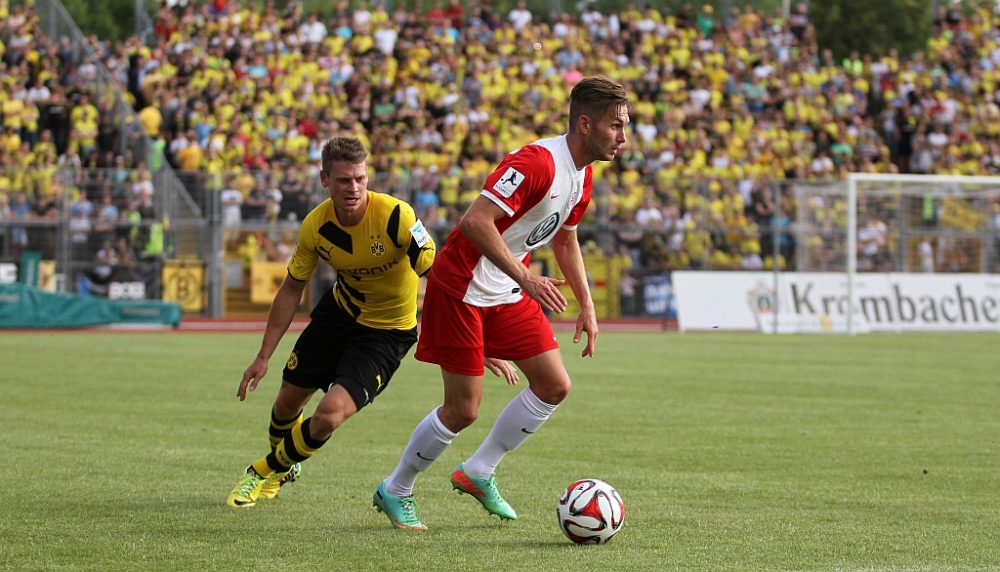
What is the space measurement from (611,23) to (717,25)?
122 inches

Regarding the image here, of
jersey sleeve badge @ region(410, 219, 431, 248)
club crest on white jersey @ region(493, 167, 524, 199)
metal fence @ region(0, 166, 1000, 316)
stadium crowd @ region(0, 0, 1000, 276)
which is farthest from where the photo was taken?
stadium crowd @ region(0, 0, 1000, 276)

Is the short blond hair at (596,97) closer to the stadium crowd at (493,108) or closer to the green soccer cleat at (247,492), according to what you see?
the green soccer cleat at (247,492)

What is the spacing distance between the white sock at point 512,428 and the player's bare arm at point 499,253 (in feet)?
2.40

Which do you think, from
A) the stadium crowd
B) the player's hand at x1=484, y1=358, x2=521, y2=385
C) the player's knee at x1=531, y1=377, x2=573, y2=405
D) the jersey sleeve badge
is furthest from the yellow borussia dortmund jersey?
the stadium crowd

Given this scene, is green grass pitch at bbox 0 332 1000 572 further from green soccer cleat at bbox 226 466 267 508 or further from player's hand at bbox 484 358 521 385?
player's hand at bbox 484 358 521 385

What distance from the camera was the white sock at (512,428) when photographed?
6.07m

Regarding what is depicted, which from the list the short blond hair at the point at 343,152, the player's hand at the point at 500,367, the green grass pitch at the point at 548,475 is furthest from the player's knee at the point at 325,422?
the short blond hair at the point at 343,152

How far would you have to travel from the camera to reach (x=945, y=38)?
38.0 metres

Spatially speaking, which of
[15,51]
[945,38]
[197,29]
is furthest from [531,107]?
[945,38]

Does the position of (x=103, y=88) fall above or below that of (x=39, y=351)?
above

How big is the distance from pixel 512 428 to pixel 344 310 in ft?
4.04

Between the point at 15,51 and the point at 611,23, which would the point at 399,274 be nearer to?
the point at 15,51

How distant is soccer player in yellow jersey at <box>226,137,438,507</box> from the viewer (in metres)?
6.24

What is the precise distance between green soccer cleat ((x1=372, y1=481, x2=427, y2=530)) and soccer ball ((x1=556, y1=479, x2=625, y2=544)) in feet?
2.45
